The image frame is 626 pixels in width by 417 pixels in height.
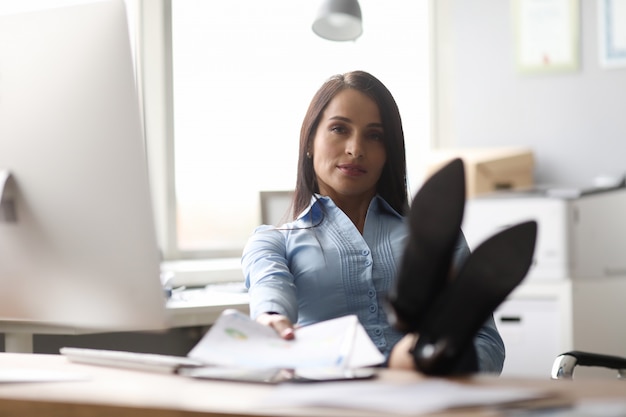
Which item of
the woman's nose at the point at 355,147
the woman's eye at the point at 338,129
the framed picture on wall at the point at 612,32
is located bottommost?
the woman's nose at the point at 355,147

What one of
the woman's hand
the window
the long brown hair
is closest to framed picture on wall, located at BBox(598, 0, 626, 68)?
the window

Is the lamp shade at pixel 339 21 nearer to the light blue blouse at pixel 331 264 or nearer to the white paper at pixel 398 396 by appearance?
the light blue blouse at pixel 331 264

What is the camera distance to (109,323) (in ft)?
3.26

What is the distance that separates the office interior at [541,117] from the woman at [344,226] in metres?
1.54

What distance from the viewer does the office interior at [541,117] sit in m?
3.01

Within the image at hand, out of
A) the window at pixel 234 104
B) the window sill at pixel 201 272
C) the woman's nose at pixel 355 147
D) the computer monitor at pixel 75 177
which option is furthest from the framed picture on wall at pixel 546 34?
the computer monitor at pixel 75 177

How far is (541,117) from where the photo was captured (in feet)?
11.8

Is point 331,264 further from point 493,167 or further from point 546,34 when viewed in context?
point 546,34

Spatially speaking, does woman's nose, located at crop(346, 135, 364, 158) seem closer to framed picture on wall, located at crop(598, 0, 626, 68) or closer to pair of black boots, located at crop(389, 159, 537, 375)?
pair of black boots, located at crop(389, 159, 537, 375)

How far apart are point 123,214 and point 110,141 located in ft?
0.27

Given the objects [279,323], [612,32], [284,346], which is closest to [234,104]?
[612,32]

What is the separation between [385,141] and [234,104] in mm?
1747

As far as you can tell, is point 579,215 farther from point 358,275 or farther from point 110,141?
point 110,141

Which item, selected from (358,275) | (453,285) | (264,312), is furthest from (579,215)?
(453,285)
